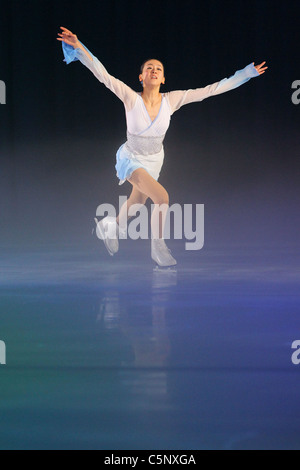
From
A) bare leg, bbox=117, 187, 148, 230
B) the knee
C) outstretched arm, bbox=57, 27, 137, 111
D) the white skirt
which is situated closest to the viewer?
outstretched arm, bbox=57, 27, 137, 111

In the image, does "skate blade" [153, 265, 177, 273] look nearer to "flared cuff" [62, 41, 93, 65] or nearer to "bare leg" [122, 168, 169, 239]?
"bare leg" [122, 168, 169, 239]

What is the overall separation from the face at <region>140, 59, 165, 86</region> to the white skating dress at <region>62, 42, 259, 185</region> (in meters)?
0.09

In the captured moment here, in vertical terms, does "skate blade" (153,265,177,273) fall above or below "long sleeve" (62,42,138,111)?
below

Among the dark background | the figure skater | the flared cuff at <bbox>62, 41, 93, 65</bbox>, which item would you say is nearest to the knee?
the figure skater

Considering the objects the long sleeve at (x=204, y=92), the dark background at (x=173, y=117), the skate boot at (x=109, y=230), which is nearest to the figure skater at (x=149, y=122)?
the long sleeve at (x=204, y=92)

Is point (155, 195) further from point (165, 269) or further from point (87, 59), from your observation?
point (87, 59)

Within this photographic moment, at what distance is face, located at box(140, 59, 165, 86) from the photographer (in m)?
3.61

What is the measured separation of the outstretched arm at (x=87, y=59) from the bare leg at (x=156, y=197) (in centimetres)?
37

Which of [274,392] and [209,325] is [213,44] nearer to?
[209,325]

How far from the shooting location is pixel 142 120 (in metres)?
3.65

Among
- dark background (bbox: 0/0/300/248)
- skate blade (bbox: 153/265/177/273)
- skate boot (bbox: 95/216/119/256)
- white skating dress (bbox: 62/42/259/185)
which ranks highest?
dark background (bbox: 0/0/300/248)

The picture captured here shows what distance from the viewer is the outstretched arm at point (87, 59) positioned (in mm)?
3453

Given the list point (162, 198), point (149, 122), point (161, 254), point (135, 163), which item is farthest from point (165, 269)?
point (149, 122)

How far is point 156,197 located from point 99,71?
71 centimetres
